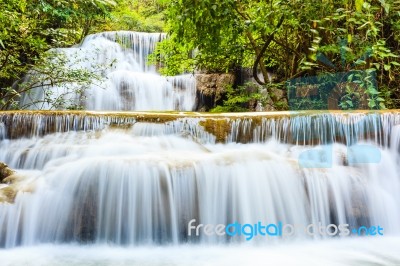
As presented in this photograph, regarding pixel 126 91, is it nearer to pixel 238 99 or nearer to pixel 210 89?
pixel 210 89

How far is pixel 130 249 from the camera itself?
128 inches

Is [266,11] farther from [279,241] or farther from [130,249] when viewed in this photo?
[130,249]

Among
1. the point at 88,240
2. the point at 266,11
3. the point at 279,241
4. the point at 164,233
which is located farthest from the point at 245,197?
the point at 266,11
